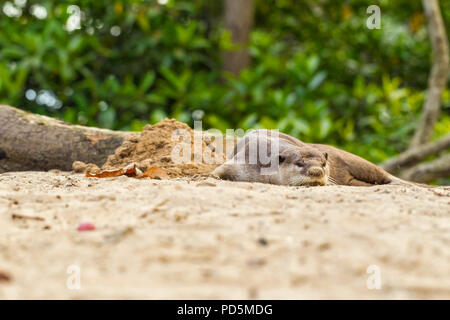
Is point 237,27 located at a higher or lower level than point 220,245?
higher

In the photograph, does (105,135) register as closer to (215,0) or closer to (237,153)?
(237,153)

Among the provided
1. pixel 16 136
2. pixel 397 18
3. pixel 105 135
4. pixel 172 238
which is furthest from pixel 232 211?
pixel 397 18

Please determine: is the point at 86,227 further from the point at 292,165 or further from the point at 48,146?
the point at 48,146

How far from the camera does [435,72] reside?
803 centimetres

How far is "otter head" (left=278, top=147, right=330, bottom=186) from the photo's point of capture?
12.6 feet

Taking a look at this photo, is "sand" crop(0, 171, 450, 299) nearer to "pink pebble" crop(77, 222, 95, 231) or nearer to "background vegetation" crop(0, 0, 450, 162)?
"pink pebble" crop(77, 222, 95, 231)

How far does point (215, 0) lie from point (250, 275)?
846cm

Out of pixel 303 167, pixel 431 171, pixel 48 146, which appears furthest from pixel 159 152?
pixel 431 171

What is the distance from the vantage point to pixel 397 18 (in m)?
11.2

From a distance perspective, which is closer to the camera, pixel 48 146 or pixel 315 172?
pixel 315 172

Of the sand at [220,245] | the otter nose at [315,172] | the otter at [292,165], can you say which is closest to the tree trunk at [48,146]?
the otter at [292,165]

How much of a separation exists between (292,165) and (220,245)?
6.62 ft

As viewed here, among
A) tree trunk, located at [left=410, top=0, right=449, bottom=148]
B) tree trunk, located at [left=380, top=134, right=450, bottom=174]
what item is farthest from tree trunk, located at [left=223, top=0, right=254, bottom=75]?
tree trunk, located at [left=380, top=134, right=450, bottom=174]

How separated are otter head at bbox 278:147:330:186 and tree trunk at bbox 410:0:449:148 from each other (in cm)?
432
